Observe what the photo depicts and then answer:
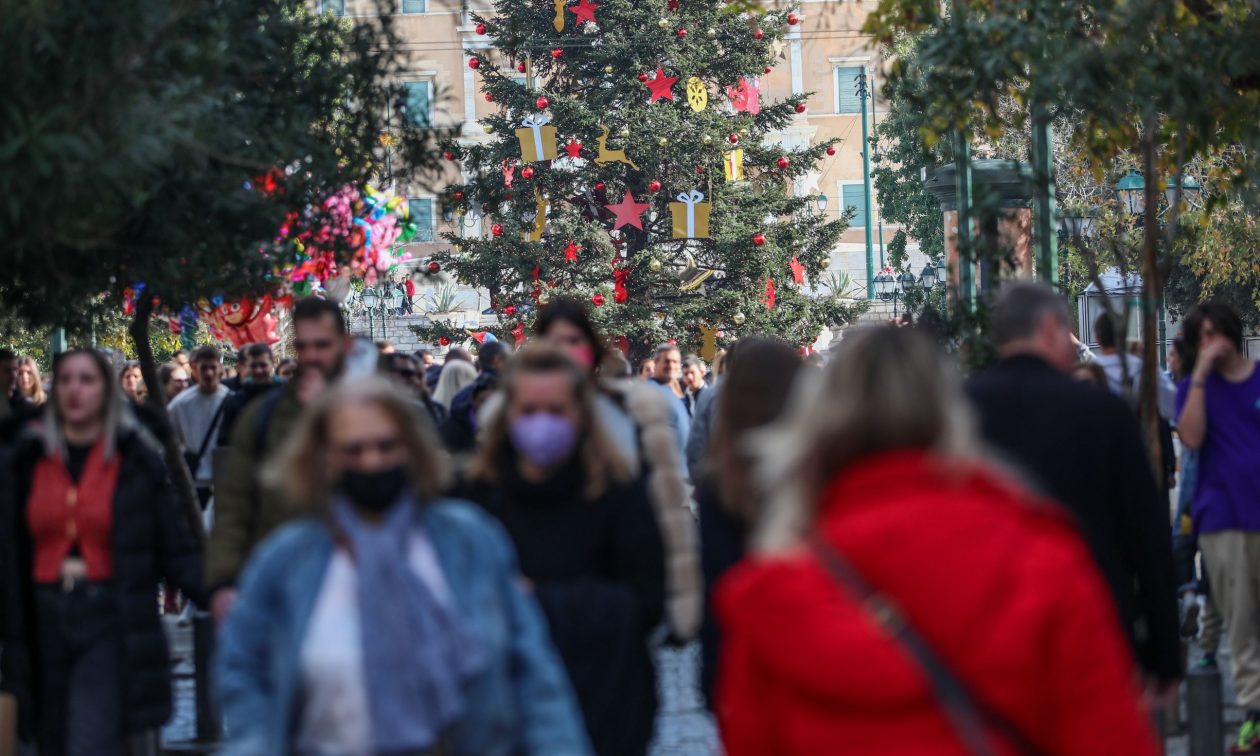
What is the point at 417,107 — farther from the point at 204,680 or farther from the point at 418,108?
the point at 204,680

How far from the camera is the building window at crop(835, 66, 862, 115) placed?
73.3 m

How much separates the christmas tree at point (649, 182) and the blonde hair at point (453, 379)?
78.9 feet

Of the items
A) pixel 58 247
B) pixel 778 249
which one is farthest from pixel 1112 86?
pixel 778 249

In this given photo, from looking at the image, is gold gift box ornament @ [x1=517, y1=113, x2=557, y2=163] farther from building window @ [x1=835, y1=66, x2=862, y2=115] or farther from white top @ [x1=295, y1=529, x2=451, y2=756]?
building window @ [x1=835, y1=66, x2=862, y2=115]

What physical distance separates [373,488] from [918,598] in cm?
129

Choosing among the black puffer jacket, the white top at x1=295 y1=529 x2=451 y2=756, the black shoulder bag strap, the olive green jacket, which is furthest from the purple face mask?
the black shoulder bag strap

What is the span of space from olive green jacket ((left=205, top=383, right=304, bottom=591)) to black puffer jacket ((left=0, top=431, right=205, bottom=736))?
39cm

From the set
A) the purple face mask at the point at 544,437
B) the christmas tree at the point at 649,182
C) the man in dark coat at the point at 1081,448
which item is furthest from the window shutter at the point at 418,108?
the christmas tree at the point at 649,182

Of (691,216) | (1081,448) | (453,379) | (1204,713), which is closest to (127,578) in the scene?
(1081,448)

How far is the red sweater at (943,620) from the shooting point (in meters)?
2.92

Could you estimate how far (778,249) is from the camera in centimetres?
3931

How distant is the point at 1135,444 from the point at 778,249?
111 feet

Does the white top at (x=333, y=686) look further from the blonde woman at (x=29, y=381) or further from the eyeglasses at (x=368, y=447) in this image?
the blonde woman at (x=29, y=381)

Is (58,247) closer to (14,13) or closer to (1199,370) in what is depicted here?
(14,13)
